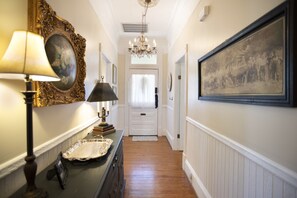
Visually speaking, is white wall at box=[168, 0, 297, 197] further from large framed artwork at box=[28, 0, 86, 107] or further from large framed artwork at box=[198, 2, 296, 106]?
large framed artwork at box=[28, 0, 86, 107]

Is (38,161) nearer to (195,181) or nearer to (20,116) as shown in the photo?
(20,116)

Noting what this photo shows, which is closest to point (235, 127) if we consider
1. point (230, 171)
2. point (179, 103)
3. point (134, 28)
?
point (230, 171)

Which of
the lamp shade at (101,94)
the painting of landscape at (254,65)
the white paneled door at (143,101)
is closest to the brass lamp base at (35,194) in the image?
the lamp shade at (101,94)

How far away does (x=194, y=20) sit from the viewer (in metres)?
2.46

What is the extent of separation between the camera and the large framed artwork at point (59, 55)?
3.59ft

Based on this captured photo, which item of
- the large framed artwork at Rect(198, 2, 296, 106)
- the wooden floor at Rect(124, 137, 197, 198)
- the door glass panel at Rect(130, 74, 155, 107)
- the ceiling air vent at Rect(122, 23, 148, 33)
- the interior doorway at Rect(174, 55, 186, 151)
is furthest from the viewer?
the door glass panel at Rect(130, 74, 155, 107)

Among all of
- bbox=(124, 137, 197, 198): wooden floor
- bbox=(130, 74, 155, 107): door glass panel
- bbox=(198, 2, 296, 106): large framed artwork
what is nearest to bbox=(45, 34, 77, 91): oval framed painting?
bbox=(198, 2, 296, 106): large framed artwork

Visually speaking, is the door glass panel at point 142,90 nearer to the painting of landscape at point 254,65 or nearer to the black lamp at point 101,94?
the black lamp at point 101,94

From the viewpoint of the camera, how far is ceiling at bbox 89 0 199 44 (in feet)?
9.42

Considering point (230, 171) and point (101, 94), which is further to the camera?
point (101, 94)

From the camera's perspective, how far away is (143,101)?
17.1 feet

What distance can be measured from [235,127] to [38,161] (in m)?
1.45

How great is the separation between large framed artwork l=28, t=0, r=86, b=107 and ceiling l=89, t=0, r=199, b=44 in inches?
Result: 42.4

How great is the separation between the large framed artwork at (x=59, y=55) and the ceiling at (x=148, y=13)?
3.54ft
